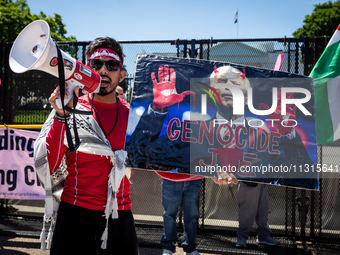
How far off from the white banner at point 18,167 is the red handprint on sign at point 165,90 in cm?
286

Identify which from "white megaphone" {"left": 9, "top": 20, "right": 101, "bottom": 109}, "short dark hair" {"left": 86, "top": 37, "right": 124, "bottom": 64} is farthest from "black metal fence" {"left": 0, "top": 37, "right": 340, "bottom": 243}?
"white megaphone" {"left": 9, "top": 20, "right": 101, "bottom": 109}

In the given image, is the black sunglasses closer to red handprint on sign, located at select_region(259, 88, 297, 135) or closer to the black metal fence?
red handprint on sign, located at select_region(259, 88, 297, 135)

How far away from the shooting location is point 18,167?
5.03 m

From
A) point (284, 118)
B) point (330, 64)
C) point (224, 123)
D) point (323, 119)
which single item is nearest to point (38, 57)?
point (224, 123)

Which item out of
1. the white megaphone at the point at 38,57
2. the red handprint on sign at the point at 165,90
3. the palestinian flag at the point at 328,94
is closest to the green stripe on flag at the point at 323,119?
the palestinian flag at the point at 328,94

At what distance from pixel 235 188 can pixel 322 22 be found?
2780 centimetres

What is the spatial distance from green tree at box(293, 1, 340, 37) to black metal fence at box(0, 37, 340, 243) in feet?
84.6

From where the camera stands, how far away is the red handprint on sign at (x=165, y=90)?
2834 mm

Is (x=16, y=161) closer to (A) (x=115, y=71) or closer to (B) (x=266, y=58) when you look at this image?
(A) (x=115, y=71)

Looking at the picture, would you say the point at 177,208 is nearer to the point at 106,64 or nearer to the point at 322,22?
the point at 106,64

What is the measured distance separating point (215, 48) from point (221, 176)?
267 centimetres

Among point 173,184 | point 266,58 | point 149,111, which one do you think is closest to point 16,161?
point 173,184

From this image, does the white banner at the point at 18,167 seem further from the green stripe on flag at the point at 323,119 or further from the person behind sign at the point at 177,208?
the green stripe on flag at the point at 323,119

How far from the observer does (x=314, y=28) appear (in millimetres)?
28016
